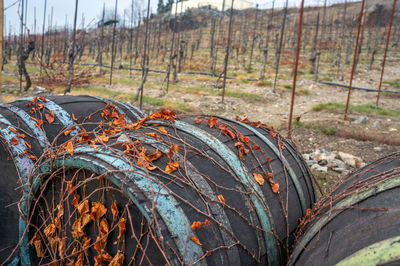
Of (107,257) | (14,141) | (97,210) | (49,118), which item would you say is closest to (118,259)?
(107,257)

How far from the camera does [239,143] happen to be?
7.11 feet

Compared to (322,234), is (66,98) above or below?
above

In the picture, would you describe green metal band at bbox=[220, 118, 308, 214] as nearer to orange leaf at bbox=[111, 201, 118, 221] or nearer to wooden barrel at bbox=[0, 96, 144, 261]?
orange leaf at bbox=[111, 201, 118, 221]

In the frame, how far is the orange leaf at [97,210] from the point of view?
73.2 inches

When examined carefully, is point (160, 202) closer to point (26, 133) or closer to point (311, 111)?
point (26, 133)

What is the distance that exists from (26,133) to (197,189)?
6.75 ft

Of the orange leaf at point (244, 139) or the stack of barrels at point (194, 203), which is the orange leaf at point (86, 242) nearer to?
the stack of barrels at point (194, 203)

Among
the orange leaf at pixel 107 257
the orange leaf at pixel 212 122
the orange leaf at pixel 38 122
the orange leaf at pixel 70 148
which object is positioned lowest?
the orange leaf at pixel 107 257

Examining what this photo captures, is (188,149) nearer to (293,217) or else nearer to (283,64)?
(293,217)

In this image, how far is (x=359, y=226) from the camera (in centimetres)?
153

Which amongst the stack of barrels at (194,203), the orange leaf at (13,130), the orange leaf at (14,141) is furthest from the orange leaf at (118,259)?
the orange leaf at (13,130)

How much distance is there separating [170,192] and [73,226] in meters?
0.73

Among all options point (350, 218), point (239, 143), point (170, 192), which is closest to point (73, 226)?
point (170, 192)

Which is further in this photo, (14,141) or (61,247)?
(14,141)
